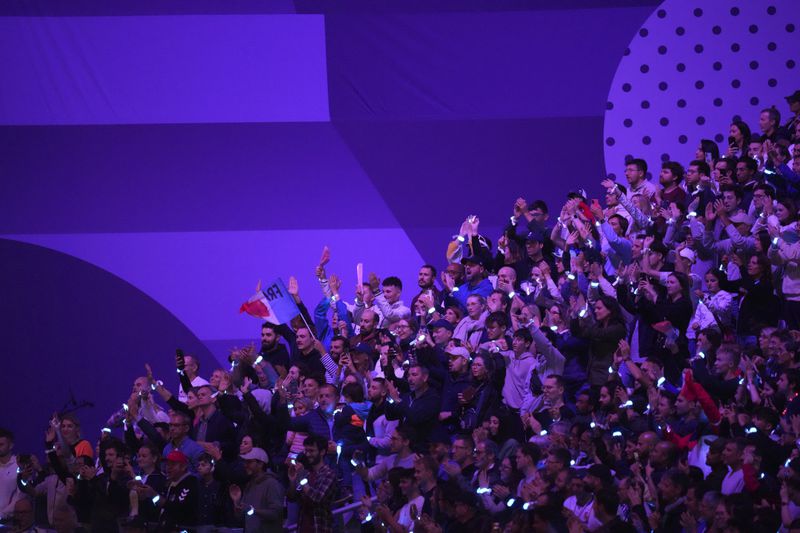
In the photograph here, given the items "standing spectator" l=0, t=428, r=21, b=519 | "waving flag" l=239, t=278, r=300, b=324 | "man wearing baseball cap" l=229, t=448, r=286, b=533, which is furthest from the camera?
"waving flag" l=239, t=278, r=300, b=324

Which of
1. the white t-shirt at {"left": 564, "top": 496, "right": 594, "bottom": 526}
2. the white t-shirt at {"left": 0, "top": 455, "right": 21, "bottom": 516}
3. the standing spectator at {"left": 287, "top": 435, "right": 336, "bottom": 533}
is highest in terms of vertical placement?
the white t-shirt at {"left": 0, "top": 455, "right": 21, "bottom": 516}

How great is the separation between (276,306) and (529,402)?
3.34 metres

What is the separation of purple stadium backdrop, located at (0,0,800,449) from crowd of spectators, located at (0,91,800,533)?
2.31 metres

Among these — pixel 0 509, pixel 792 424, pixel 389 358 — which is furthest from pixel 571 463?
pixel 0 509

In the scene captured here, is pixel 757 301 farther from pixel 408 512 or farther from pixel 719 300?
pixel 408 512

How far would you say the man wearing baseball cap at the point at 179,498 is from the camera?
8.99 meters

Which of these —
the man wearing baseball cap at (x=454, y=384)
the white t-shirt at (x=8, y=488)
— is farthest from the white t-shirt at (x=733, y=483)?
the white t-shirt at (x=8, y=488)

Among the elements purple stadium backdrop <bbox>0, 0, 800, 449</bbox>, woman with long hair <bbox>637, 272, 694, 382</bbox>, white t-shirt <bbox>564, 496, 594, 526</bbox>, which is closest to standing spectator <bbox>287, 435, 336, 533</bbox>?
white t-shirt <bbox>564, 496, 594, 526</bbox>

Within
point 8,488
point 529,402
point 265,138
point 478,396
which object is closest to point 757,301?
point 529,402

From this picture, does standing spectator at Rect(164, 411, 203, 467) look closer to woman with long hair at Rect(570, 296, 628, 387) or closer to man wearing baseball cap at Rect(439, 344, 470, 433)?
man wearing baseball cap at Rect(439, 344, 470, 433)

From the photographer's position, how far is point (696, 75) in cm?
1461

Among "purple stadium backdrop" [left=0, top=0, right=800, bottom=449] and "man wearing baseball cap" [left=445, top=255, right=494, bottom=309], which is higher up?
"purple stadium backdrop" [left=0, top=0, right=800, bottom=449]

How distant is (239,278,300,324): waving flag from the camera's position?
12219 mm

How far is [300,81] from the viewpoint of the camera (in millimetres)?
14945
